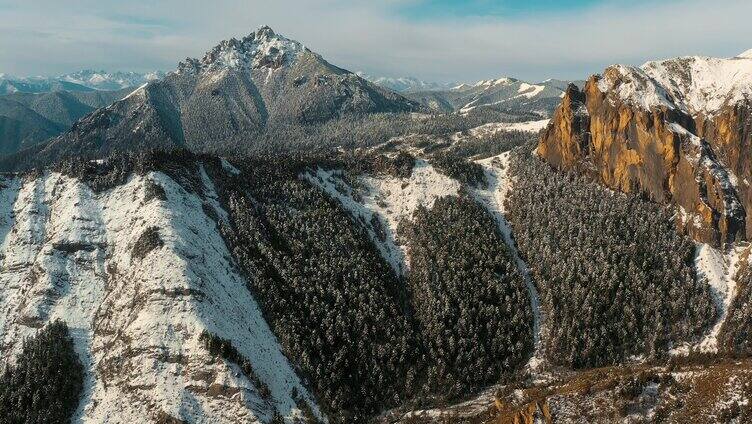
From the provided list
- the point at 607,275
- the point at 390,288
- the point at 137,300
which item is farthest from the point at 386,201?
the point at 137,300

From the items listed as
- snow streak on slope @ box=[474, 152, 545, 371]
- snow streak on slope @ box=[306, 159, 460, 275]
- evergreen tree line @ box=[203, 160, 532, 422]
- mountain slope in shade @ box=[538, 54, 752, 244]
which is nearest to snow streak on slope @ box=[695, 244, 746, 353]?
mountain slope in shade @ box=[538, 54, 752, 244]

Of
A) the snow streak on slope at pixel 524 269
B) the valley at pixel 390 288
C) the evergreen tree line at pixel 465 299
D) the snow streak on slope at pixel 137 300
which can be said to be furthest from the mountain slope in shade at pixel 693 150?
the snow streak on slope at pixel 137 300

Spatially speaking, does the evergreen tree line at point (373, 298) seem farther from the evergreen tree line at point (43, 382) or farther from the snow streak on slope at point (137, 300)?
the evergreen tree line at point (43, 382)

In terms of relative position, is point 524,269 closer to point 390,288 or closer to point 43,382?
point 390,288

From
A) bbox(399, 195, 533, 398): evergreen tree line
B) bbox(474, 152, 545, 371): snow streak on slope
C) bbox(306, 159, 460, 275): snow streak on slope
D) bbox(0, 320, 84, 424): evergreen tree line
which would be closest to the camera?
bbox(0, 320, 84, 424): evergreen tree line

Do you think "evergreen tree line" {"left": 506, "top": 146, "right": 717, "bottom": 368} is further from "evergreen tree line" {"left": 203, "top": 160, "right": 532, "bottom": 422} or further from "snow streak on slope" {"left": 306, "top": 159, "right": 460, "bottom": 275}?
"snow streak on slope" {"left": 306, "top": 159, "right": 460, "bottom": 275}

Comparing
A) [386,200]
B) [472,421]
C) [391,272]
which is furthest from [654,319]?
[386,200]

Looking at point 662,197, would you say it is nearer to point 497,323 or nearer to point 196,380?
point 497,323
